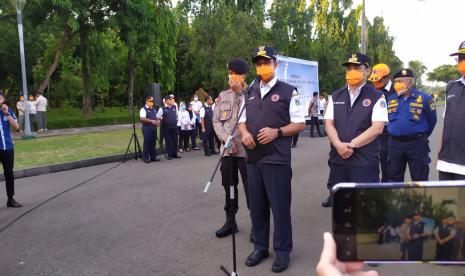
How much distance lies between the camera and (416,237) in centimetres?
118

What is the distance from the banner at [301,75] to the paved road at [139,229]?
905 cm

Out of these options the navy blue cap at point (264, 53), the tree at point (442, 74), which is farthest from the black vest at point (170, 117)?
the tree at point (442, 74)

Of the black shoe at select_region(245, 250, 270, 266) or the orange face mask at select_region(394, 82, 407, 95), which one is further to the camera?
the orange face mask at select_region(394, 82, 407, 95)

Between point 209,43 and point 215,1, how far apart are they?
323 cm

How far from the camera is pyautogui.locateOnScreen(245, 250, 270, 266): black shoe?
4066 mm

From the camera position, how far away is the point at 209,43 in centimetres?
2767

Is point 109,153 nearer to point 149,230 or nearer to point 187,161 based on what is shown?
point 187,161

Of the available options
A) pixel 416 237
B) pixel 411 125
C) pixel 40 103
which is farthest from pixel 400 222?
pixel 40 103

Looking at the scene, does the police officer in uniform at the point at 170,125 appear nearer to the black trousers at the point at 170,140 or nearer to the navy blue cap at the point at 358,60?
the black trousers at the point at 170,140

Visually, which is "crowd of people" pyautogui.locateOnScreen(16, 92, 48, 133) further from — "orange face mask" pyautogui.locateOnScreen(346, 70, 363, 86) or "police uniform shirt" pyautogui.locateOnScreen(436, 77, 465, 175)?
"police uniform shirt" pyautogui.locateOnScreen(436, 77, 465, 175)

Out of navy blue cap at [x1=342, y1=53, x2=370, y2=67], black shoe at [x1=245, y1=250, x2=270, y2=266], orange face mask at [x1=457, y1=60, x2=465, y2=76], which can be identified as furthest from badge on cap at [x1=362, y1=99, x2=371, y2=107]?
black shoe at [x1=245, y1=250, x2=270, y2=266]

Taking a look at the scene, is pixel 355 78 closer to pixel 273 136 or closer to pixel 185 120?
pixel 273 136

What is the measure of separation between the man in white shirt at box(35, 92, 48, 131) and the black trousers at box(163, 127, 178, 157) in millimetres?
10876

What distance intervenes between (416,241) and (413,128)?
4.08 meters
